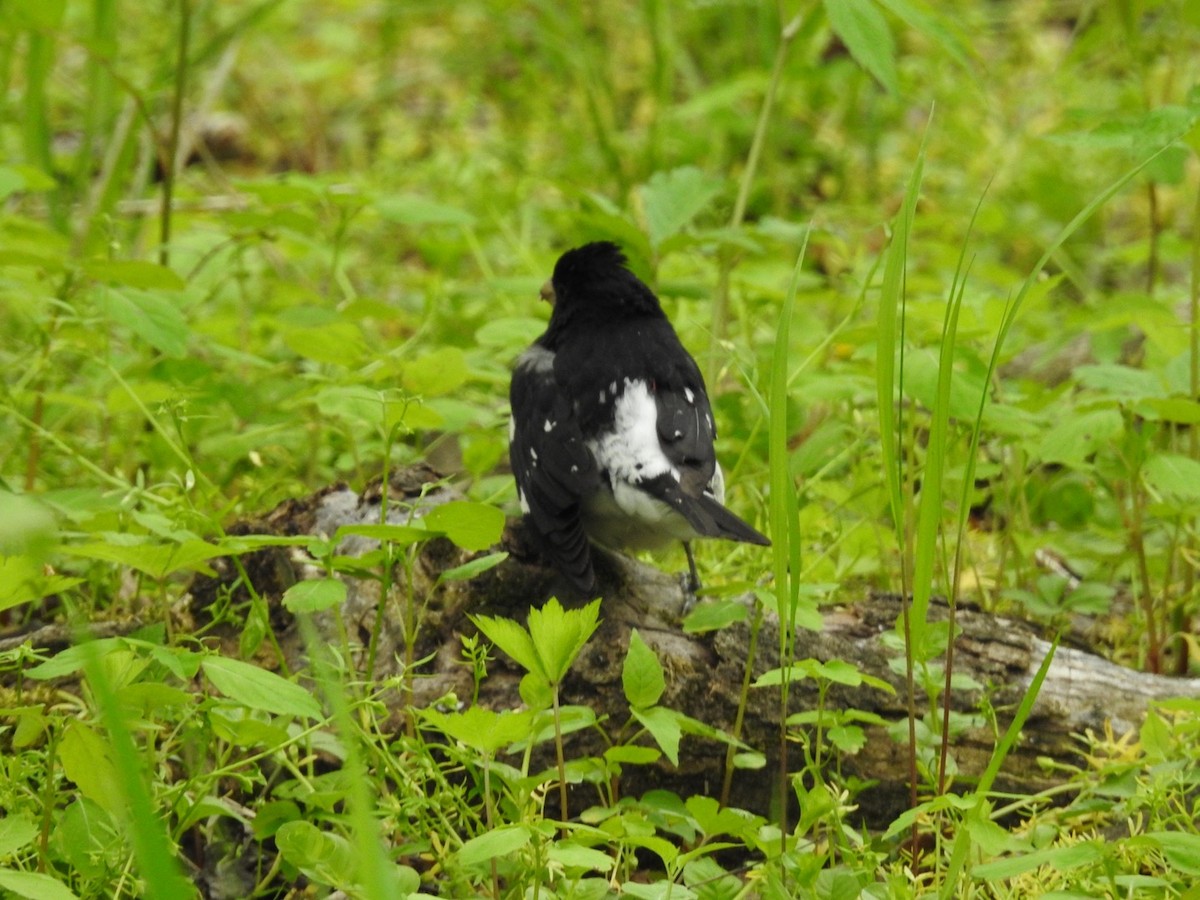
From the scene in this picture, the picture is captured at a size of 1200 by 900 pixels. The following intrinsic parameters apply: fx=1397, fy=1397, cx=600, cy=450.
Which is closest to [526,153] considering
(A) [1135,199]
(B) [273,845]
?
(A) [1135,199]

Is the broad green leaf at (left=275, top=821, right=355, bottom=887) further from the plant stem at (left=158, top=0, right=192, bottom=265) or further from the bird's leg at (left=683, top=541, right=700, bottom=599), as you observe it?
the plant stem at (left=158, top=0, right=192, bottom=265)

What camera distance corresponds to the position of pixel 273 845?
101 inches

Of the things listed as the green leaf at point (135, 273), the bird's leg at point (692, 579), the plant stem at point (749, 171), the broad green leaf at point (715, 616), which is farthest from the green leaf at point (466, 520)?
the plant stem at point (749, 171)

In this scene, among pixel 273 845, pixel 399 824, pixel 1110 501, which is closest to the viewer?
pixel 399 824

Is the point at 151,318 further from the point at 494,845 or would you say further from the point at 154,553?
the point at 494,845

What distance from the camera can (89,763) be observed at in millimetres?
2021

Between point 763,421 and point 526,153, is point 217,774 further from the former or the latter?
point 526,153

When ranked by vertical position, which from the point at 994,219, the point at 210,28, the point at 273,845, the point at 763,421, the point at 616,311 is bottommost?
the point at 273,845

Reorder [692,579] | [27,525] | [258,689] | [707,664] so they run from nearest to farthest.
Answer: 1. [27,525]
2. [258,689]
3. [707,664]
4. [692,579]

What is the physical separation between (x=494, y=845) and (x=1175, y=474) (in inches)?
67.2

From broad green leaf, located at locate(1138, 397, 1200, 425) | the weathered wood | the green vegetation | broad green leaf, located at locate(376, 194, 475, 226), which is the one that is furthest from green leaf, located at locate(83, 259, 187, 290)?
broad green leaf, located at locate(1138, 397, 1200, 425)

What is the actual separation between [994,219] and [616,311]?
1.34m

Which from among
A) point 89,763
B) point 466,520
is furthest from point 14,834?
point 466,520

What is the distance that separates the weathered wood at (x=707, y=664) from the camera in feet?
8.89
